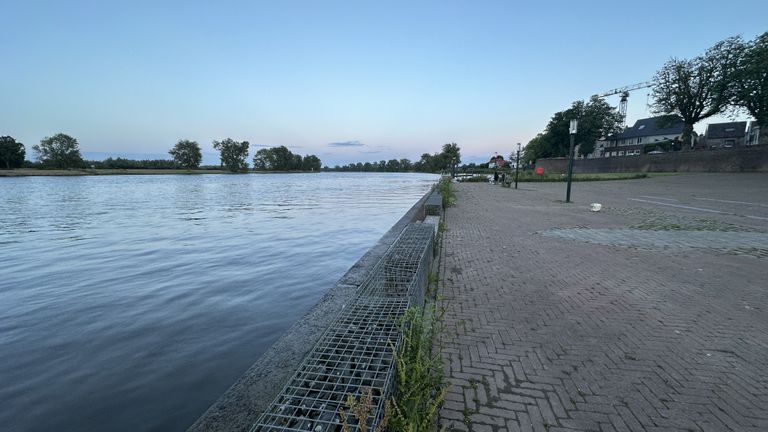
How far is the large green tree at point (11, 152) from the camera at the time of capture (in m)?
78.8

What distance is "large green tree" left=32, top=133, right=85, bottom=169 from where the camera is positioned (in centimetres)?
8675

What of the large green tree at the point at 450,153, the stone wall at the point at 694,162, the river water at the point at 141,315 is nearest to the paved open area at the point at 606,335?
the river water at the point at 141,315

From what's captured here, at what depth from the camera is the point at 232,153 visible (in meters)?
132

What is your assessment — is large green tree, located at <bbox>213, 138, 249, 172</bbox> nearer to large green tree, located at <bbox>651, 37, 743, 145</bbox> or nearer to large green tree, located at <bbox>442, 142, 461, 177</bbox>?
large green tree, located at <bbox>442, 142, 461, 177</bbox>

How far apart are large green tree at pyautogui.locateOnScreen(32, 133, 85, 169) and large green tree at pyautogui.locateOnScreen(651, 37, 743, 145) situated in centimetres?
13132

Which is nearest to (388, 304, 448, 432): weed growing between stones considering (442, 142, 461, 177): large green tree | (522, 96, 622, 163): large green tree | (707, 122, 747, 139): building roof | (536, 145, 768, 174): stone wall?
(536, 145, 768, 174): stone wall

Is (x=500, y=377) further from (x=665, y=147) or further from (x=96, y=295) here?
(x=665, y=147)

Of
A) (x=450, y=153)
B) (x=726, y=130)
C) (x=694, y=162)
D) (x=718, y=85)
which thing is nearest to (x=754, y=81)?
(x=718, y=85)

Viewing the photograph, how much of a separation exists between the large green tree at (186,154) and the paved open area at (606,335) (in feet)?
456

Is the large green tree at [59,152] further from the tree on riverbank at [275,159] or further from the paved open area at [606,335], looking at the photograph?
the paved open area at [606,335]

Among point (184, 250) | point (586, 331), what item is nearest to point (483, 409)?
point (586, 331)

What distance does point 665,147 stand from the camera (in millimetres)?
58969

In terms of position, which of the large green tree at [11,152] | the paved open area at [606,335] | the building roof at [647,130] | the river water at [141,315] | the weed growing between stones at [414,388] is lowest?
the river water at [141,315]

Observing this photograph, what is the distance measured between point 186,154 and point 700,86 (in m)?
141
